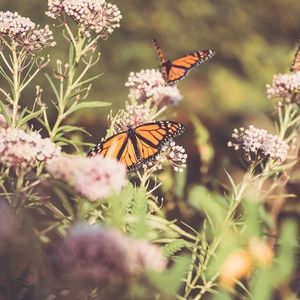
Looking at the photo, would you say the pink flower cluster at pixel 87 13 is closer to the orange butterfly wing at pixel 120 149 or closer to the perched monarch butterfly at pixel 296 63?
the orange butterfly wing at pixel 120 149

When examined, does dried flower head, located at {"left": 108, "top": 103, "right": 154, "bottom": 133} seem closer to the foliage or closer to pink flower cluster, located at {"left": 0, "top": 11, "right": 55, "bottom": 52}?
the foliage

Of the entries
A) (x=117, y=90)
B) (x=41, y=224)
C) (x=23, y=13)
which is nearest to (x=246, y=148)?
(x=41, y=224)

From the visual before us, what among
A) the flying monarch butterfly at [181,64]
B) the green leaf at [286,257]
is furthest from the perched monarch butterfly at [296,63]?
the green leaf at [286,257]

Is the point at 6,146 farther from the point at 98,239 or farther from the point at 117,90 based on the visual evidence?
the point at 117,90

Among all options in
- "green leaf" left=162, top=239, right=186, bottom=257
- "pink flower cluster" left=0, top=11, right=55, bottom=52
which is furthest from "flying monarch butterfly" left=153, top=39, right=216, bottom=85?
"green leaf" left=162, top=239, right=186, bottom=257

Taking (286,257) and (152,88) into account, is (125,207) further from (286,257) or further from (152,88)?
(152,88)
